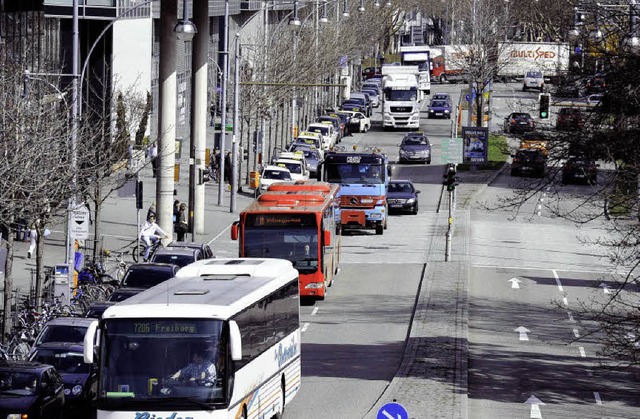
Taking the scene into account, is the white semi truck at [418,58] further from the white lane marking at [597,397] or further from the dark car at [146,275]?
the white lane marking at [597,397]

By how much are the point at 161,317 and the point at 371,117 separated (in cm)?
9419

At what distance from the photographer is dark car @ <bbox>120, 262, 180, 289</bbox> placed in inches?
1384

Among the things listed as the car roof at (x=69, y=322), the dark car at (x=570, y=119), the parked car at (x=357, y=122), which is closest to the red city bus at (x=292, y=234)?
the dark car at (x=570, y=119)

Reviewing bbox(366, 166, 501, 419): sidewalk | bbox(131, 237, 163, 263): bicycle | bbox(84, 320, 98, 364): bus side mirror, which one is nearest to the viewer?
bbox(84, 320, 98, 364): bus side mirror

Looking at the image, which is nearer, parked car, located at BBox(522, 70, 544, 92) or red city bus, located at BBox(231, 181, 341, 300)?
red city bus, located at BBox(231, 181, 341, 300)

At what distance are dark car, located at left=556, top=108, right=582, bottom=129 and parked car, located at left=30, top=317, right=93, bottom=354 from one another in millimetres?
9843

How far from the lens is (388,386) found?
28422 mm

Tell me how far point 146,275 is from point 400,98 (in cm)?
6654

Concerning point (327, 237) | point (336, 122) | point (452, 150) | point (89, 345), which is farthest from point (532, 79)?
point (89, 345)

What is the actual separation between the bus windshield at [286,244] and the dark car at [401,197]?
2387 cm

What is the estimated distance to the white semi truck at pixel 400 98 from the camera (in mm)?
99688

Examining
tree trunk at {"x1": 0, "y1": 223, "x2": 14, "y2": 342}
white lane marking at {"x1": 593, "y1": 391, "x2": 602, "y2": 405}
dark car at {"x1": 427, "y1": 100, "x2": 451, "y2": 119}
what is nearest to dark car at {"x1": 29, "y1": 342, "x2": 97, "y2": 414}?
tree trunk at {"x1": 0, "y1": 223, "x2": 14, "y2": 342}

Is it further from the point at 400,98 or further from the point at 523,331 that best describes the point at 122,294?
the point at 400,98

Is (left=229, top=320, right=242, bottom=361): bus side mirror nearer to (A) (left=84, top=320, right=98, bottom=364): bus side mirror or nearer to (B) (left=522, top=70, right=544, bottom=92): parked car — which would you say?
(A) (left=84, top=320, right=98, bottom=364): bus side mirror
